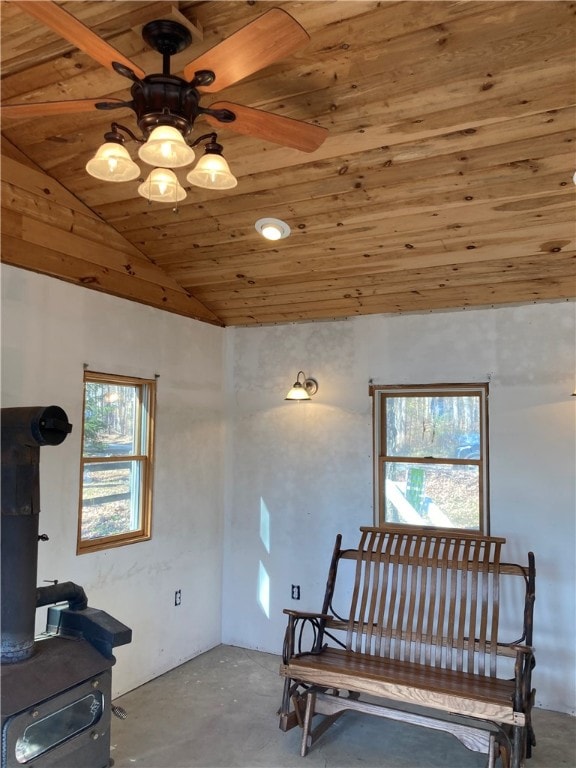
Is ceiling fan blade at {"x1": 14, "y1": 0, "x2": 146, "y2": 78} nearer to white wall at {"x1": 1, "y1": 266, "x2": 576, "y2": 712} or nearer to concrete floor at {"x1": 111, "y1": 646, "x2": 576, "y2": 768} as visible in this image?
white wall at {"x1": 1, "y1": 266, "x2": 576, "y2": 712}

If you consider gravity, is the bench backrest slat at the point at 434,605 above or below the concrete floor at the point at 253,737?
above

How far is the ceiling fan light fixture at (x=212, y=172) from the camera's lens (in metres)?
1.89

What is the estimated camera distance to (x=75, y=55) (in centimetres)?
230

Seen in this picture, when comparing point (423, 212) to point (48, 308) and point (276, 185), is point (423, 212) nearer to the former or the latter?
point (276, 185)

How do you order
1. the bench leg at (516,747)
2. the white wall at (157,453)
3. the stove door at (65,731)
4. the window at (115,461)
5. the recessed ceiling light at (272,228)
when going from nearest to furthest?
1. the stove door at (65,731)
2. the bench leg at (516,747)
3. the white wall at (157,453)
4. the recessed ceiling light at (272,228)
5. the window at (115,461)

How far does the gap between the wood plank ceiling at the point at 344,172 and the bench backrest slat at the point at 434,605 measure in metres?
1.58

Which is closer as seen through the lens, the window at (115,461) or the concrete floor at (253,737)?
the concrete floor at (253,737)

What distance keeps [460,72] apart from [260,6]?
776mm

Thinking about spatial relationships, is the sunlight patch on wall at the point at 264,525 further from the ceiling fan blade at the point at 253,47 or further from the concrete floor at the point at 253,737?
the ceiling fan blade at the point at 253,47

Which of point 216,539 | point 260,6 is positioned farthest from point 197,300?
point 260,6

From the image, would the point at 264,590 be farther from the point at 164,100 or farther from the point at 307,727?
the point at 164,100

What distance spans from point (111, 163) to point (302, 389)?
8.14ft

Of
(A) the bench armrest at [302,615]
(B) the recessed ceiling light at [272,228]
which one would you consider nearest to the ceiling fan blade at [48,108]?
(B) the recessed ceiling light at [272,228]

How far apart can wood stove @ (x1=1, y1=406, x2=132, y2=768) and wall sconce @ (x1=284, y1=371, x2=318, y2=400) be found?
2.22 m
